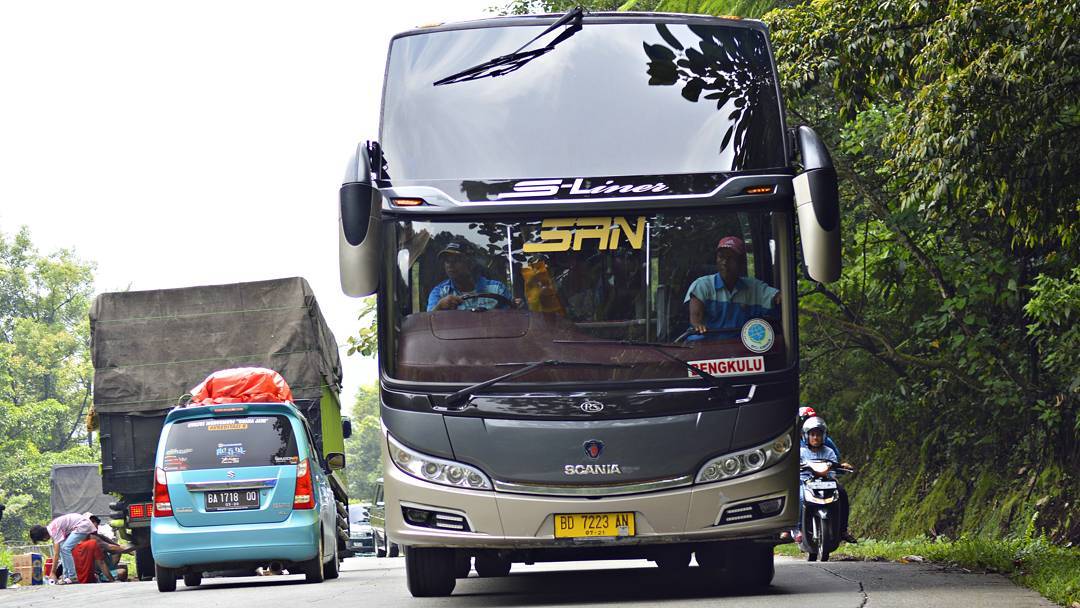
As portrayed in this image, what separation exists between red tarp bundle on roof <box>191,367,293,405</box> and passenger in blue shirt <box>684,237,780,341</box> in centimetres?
886

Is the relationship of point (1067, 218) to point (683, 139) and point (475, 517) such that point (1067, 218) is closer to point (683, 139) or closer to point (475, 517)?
point (683, 139)

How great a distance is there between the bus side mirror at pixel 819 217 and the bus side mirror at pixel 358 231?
2.70 metres

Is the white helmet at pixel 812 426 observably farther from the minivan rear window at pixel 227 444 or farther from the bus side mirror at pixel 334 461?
the minivan rear window at pixel 227 444

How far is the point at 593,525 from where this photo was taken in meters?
9.37

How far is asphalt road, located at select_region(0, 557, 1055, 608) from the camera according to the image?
32.0 feet

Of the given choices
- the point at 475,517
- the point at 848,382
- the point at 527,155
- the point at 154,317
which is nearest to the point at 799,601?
the point at 475,517

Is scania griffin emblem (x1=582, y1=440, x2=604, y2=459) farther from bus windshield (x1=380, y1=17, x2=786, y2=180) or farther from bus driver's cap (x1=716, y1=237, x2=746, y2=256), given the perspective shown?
bus windshield (x1=380, y1=17, x2=786, y2=180)

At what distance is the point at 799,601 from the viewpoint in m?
9.63

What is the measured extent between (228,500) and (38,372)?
68.9 metres

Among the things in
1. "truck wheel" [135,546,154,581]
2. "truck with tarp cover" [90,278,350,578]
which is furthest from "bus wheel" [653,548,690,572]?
"truck wheel" [135,546,154,581]

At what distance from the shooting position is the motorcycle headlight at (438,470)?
9.40 metres

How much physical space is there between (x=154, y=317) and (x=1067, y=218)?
37.2ft

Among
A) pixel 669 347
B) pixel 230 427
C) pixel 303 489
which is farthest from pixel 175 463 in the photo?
pixel 669 347

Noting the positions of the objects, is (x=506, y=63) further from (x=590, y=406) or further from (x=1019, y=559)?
(x=1019, y=559)
